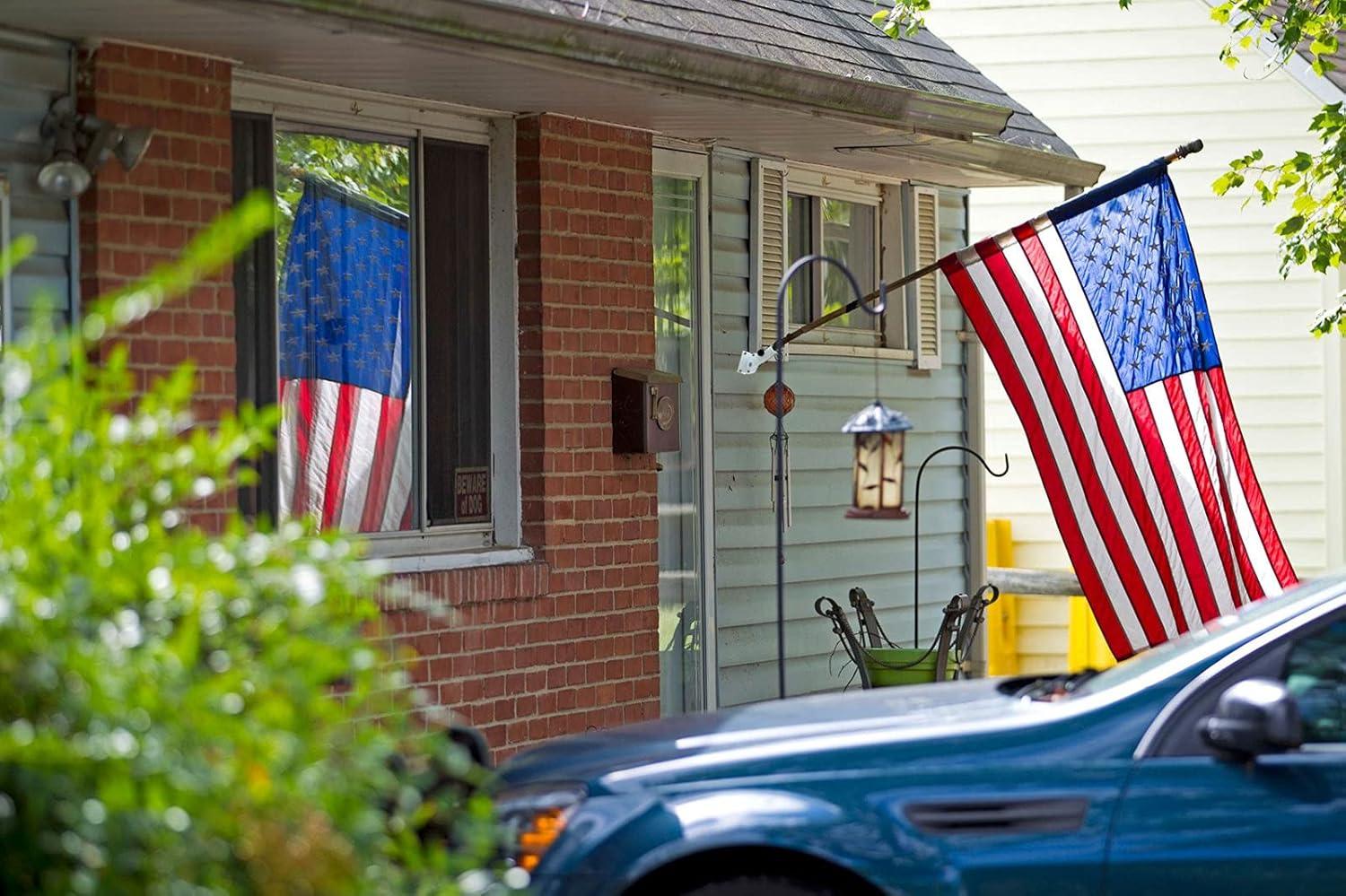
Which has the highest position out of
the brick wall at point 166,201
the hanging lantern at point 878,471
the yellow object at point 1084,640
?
the brick wall at point 166,201

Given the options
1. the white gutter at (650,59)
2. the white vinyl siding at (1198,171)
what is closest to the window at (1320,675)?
the white gutter at (650,59)

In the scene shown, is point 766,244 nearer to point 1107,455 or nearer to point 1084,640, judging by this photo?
point 1107,455

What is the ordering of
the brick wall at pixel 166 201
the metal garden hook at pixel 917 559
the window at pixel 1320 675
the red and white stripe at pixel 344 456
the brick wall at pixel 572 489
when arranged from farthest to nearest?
the metal garden hook at pixel 917 559 < the brick wall at pixel 572 489 < the red and white stripe at pixel 344 456 < the brick wall at pixel 166 201 < the window at pixel 1320 675

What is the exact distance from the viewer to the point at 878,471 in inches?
348

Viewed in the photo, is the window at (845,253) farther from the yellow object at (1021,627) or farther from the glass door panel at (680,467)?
the yellow object at (1021,627)

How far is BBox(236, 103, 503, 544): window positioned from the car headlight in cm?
253

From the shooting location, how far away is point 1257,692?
4.49m

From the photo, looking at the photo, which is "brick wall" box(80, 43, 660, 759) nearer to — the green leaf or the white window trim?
the white window trim

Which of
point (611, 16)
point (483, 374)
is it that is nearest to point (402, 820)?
point (611, 16)

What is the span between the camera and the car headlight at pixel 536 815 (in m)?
4.70

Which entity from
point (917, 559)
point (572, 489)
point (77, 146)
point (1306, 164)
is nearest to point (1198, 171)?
point (917, 559)

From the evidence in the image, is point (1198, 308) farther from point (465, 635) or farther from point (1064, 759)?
point (1064, 759)

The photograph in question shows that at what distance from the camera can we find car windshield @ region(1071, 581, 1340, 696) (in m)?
4.80

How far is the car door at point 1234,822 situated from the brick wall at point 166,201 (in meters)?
3.45
